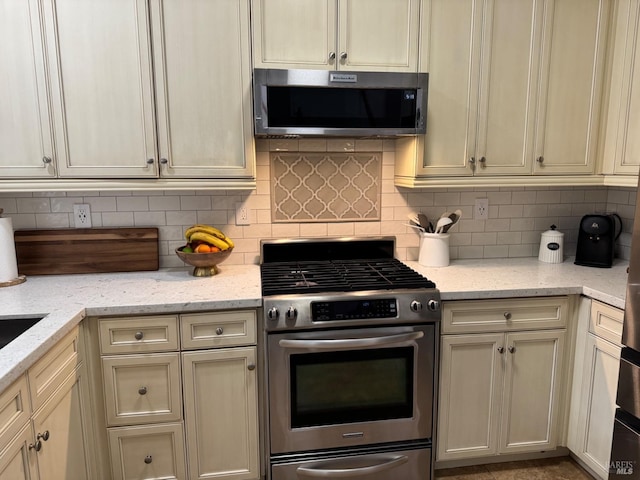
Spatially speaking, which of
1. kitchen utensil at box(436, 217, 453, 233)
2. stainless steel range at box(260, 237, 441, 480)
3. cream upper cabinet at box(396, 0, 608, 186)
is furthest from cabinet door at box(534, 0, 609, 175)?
stainless steel range at box(260, 237, 441, 480)

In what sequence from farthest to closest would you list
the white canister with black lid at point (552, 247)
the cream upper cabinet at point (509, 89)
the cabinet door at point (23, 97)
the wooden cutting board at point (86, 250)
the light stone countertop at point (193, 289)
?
the white canister with black lid at point (552, 247), the wooden cutting board at point (86, 250), the cream upper cabinet at point (509, 89), the cabinet door at point (23, 97), the light stone countertop at point (193, 289)

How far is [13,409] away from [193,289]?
0.83 meters

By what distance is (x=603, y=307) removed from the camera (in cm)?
199

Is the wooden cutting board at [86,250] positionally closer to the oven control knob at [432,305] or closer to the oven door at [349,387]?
the oven door at [349,387]

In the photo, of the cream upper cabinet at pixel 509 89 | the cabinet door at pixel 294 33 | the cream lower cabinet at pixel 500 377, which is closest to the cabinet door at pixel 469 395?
the cream lower cabinet at pixel 500 377

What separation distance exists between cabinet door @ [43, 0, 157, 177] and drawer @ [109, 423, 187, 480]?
42.7 inches

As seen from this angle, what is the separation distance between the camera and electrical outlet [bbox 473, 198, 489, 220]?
2629mm

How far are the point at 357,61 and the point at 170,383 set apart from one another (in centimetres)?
160

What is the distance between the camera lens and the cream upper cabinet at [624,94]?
216cm

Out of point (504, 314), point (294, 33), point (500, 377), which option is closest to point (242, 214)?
point (294, 33)

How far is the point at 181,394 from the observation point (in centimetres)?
192

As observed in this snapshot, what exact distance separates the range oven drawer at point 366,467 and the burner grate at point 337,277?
0.75 meters

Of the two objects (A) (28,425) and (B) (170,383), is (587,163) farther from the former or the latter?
(A) (28,425)

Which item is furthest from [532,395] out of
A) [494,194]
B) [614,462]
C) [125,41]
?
[125,41]
